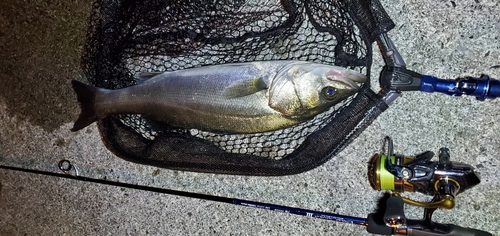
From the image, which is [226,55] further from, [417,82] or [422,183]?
[422,183]

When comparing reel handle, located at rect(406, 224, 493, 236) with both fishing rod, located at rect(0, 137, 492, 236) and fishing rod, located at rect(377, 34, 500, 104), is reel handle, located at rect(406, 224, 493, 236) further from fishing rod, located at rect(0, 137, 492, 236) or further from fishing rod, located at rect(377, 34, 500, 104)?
fishing rod, located at rect(377, 34, 500, 104)

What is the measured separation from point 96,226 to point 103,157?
40cm

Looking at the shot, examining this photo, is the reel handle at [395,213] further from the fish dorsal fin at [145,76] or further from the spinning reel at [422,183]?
the fish dorsal fin at [145,76]

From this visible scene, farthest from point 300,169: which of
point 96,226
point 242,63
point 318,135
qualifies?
point 96,226

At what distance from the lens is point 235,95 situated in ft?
5.54

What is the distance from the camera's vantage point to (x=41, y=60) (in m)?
2.36

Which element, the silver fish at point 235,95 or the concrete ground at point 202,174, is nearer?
the silver fish at point 235,95

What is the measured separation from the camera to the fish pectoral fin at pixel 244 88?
5.41 ft

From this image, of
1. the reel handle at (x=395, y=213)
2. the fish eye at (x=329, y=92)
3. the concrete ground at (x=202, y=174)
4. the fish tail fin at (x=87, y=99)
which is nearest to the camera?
the reel handle at (x=395, y=213)

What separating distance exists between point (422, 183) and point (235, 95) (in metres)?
0.77

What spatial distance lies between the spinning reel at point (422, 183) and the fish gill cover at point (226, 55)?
0.67 feet

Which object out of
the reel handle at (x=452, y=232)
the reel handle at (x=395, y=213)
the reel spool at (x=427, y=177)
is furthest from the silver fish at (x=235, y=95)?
the reel handle at (x=452, y=232)

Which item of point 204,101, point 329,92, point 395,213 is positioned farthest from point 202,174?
point 395,213

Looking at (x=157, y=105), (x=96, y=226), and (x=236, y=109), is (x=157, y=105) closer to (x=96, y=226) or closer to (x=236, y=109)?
(x=236, y=109)
